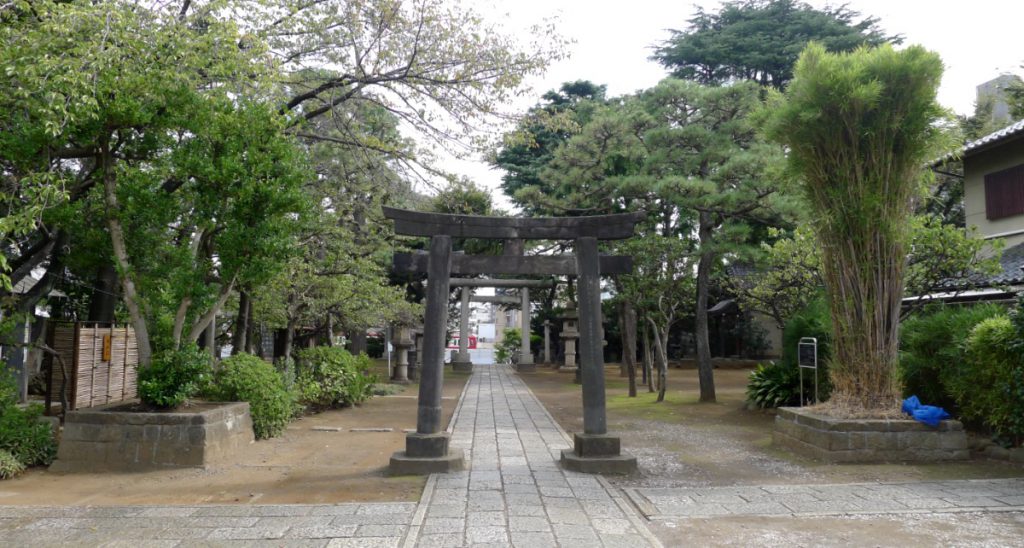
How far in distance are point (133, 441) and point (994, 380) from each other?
989cm

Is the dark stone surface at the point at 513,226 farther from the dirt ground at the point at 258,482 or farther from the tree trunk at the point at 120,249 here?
the tree trunk at the point at 120,249

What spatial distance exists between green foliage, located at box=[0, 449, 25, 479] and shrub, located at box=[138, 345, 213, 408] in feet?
4.39

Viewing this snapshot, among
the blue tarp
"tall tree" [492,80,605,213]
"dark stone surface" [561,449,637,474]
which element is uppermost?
"tall tree" [492,80,605,213]

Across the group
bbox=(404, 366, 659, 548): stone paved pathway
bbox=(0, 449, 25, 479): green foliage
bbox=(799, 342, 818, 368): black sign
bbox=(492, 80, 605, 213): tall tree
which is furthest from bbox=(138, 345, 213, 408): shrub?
bbox=(492, 80, 605, 213): tall tree

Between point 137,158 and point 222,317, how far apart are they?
7.08 m

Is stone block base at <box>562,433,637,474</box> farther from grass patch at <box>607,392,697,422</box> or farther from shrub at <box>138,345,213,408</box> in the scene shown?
grass patch at <box>607,392,697,422</box>

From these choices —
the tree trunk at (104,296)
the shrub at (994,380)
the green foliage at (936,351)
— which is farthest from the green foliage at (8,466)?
the shrub at (994,380)

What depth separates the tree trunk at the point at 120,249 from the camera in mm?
7777

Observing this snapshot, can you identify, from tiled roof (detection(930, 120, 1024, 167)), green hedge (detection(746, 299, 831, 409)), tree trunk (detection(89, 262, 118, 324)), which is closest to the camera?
tree trunk (detection(89, 262, 118, 324))

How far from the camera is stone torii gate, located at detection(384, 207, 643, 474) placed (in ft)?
24.2

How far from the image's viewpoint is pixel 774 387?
40.6 ft

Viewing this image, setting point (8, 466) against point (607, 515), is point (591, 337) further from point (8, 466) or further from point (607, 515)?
point (8, 466)

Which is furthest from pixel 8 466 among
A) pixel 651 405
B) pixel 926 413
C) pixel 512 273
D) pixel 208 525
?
pixel 651 405

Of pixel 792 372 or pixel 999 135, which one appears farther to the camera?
pixel 999 135
